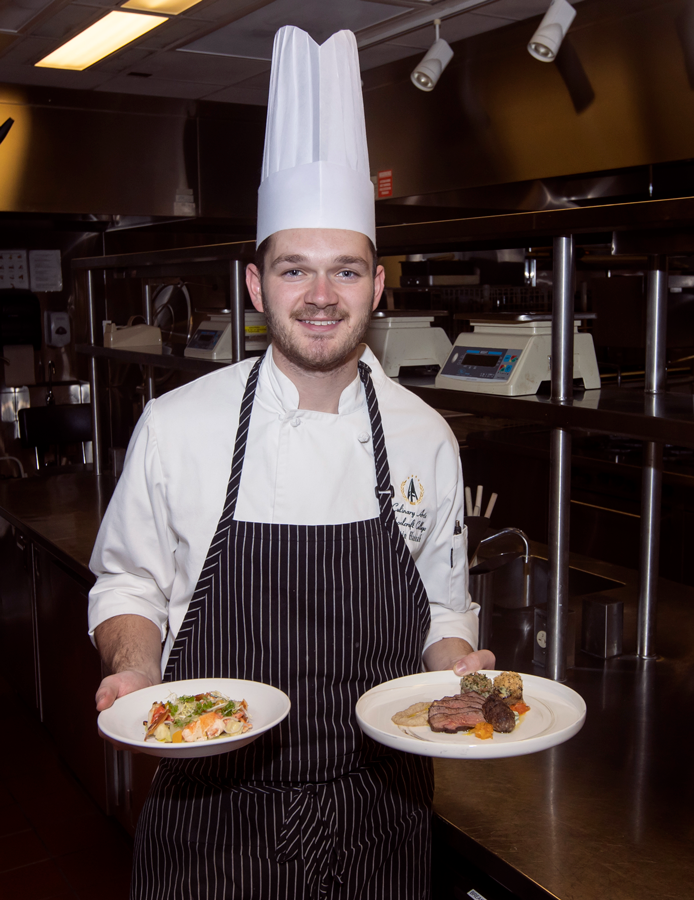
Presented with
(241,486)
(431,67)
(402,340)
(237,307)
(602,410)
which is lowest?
(241,486)

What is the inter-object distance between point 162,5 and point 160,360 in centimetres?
149

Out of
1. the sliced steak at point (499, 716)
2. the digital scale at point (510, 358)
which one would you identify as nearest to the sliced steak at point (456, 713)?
the sliced steak at point (499, 716)

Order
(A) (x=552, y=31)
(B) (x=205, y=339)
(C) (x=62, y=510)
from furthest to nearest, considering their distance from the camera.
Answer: (C) (x=62, y=510) → (B) (x=205, y=339) → (A) (x=552, y=31)

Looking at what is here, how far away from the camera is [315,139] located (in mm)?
1569

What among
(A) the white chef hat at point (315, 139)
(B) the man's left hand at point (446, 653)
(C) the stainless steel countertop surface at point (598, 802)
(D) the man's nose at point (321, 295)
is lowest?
(C) the stainless steel countertop surface at point (598, 802)

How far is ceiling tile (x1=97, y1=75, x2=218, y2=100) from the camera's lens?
4.75 m

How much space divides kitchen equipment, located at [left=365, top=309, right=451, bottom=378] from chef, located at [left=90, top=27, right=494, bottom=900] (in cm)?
81

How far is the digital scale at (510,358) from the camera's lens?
1899mm

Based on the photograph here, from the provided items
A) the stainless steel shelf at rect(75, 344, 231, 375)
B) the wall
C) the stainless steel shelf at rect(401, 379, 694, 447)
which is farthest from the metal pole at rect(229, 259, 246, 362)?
the wall

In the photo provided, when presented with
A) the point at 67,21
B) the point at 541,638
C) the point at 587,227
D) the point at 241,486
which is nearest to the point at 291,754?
the point at 241,486

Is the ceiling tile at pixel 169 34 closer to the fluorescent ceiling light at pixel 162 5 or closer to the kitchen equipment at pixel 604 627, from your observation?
the fluorescent ceiling light at pixel 162 5

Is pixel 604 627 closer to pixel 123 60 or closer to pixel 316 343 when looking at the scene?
pixel 316 343

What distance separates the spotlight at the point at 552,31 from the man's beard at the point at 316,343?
1672 mm

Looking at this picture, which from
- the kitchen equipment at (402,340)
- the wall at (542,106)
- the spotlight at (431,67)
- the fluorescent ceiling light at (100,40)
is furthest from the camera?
the fluorescent ceiling light at (100,40)
